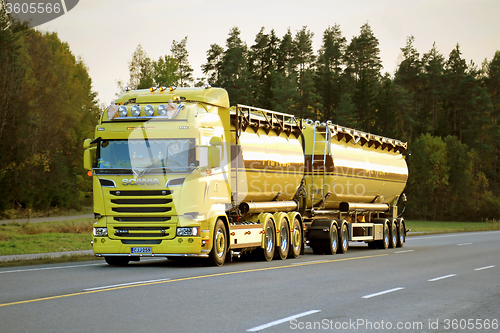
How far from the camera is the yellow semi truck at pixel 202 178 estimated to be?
1608 centimetres

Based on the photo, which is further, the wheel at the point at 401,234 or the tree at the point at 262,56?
the tree at the point at 262,56

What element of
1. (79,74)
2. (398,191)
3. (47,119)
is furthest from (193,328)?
(79,74)

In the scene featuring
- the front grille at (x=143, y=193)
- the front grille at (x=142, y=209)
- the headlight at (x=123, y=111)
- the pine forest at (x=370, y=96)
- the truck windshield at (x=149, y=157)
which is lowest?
the front grille at (x=142, y=209)

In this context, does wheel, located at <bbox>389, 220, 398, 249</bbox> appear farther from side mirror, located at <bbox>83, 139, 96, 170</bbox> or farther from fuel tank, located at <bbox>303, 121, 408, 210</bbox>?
side mirror, located at <bbox>83, 139, 96, 170</bbox>

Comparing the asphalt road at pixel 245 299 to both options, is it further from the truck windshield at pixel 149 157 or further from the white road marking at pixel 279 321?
the truck windshield at pixel 149 157

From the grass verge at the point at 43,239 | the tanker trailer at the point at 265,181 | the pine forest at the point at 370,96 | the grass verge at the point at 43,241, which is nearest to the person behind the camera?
the tanker trailer at the point at 265,181

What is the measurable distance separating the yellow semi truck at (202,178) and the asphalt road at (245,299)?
903 mm

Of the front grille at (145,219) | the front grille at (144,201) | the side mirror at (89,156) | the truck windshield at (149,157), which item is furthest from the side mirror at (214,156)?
the side mirror at (89,156)

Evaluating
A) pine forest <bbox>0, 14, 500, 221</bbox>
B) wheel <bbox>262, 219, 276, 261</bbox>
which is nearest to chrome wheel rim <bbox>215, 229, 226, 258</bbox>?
wheel <bbox>262, 219, 276, 261</bbox>

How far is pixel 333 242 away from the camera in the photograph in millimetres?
24750

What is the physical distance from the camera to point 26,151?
180 ft

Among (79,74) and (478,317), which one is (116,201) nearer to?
(478,317)

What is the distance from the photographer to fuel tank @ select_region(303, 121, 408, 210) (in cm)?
2431

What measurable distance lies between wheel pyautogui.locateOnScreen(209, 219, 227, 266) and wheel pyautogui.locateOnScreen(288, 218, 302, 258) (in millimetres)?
4643
